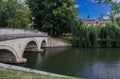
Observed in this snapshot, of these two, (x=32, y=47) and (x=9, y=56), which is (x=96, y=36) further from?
(x=9, y=56)

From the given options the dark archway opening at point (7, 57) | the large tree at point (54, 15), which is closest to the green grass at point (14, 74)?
the dark archway opening at point (7, 57)

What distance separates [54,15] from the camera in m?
45.9

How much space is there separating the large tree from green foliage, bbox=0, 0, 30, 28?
16.9 ft

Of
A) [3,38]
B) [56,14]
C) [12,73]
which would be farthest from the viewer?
[56,14]

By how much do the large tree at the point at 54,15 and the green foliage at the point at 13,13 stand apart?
16.9 ft

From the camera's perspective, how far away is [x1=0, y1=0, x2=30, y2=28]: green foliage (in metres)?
41.7

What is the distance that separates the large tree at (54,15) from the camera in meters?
46.4

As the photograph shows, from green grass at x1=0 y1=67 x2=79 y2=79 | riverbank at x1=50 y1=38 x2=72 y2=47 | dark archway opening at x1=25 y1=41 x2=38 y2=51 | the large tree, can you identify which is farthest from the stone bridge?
the large tree

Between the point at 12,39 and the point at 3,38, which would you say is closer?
the point at 3,38

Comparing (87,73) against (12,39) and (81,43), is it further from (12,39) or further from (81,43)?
(81,43)

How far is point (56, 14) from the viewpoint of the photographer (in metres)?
45.8

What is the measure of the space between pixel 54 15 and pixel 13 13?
7857mm

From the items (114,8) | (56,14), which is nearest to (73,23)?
(56,14)

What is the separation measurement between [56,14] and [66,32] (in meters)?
5.18
